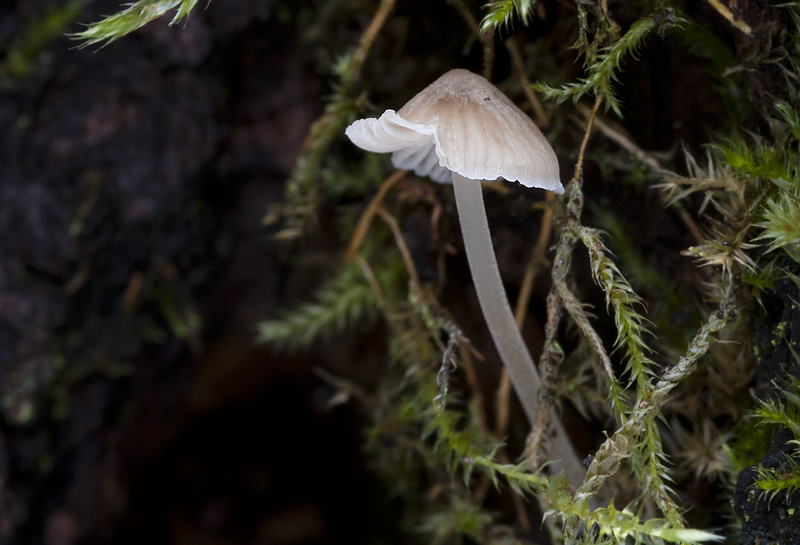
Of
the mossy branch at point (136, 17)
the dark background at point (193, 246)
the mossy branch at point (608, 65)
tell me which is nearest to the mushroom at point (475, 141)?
the mossy branch at point (608, 65)

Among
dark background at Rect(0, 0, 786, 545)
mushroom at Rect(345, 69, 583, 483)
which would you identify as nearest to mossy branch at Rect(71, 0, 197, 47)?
mushroom at Rect(345, 69, 583, 483)

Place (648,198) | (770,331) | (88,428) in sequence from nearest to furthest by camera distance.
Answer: (770,331)
(648,198)
(88,428)

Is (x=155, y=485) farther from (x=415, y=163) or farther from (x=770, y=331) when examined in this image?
(x=770, y=331)

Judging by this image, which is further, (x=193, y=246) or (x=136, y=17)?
(x=193, y=246)

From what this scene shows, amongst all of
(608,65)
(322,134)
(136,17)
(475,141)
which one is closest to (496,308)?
(475,141)

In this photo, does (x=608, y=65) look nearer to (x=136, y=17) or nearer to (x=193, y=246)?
(x=136, y=17)

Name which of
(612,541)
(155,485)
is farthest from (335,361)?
(612,541)

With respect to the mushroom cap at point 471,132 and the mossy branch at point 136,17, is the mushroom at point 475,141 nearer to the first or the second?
the mushroom cap at point 471,132
